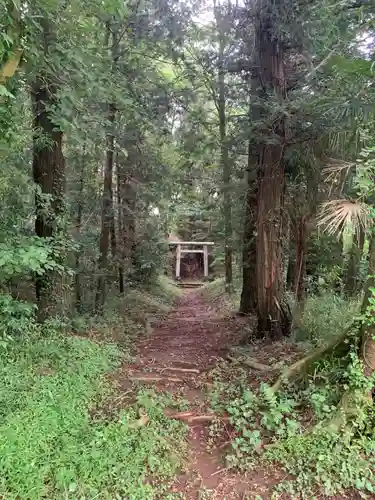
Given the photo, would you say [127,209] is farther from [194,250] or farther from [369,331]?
[194,250]

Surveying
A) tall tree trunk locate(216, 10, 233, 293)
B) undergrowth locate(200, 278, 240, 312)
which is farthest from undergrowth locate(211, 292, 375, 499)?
undergrowth locate(200, 278, 240, 312)

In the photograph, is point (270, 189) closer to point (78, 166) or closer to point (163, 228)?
point (78, 166)

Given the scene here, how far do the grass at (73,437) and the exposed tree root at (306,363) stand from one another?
1.16m

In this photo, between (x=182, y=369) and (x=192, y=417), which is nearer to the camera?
(x=192, y=417)

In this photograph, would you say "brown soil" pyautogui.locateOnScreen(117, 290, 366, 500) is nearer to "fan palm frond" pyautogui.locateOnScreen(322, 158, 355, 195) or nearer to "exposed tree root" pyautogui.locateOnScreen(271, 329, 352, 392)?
"exposed tree root" pyautogui.locateOnScreen(271, 329, 352, 392)

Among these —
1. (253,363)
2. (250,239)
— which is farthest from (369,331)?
(250,239)

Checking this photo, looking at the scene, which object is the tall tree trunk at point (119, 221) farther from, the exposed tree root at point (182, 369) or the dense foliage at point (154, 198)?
the exposed tree root at point (182, 369)

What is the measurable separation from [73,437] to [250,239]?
5.90 metres

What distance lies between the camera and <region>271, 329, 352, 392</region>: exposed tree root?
3.87 meters

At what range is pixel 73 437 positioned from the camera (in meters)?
3.12

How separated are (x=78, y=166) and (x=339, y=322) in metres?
6.64

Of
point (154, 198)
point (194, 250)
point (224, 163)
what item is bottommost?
point (194, 250)

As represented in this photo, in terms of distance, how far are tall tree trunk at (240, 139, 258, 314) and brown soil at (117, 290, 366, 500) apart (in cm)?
51

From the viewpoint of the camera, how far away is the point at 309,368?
398 centimetres
